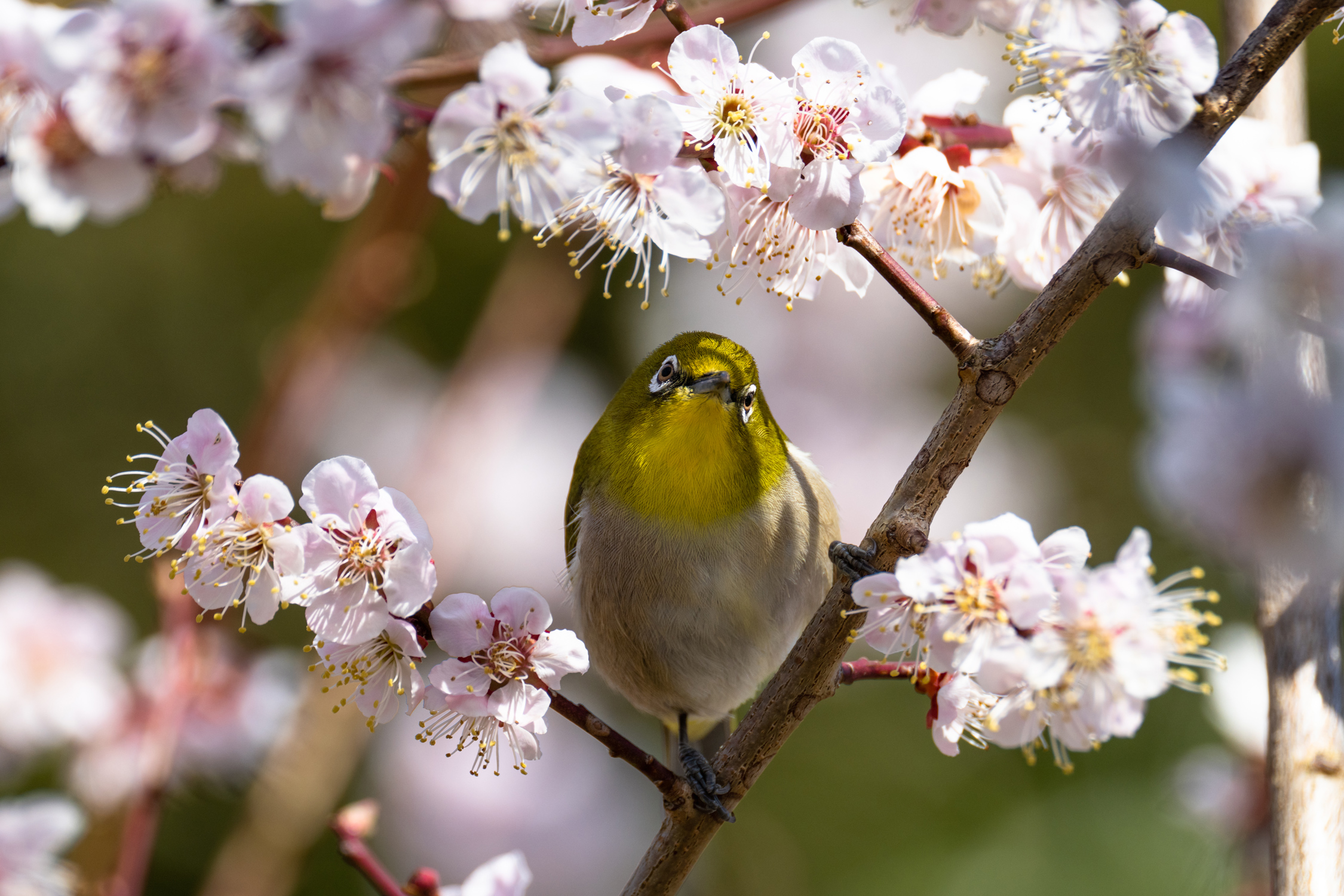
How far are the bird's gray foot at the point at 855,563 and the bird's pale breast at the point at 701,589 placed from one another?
29.9 inches

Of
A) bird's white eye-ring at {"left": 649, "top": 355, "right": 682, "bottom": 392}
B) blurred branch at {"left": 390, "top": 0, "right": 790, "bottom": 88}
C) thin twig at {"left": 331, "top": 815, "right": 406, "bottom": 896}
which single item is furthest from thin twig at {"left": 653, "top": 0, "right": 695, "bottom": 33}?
thin twig at {"left": 331, "top": 815, "right": 406, "bottom": 896}

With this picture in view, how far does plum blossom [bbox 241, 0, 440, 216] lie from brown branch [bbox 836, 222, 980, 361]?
2.41 feet

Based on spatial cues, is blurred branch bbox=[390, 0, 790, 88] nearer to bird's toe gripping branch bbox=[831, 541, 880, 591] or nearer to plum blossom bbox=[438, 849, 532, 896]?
bird's toe gripping branch bbox=[831, 541, 880, 591]

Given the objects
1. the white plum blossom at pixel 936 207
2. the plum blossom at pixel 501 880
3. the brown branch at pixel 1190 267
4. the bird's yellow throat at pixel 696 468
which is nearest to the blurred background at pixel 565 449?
the bird's yellow throat at pixel 696 468

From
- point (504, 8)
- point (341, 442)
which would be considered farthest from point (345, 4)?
point (341, 442)

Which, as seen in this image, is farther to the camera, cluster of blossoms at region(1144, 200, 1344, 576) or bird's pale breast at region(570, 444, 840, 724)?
bird's pale breast at region(570, 444, 840, 724)

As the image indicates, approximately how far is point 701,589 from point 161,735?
4.41 ft

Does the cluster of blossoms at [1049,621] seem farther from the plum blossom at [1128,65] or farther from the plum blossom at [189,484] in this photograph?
the plum blossom at [189,484]

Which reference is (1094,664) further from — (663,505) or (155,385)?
(155,385)

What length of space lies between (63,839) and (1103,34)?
2.84m

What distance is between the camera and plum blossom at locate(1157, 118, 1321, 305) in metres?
1.97

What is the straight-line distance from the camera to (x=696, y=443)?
102 inches

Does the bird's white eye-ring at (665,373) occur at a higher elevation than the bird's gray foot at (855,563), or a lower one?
lower

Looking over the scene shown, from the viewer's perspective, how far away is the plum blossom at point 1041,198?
7.02 feet
